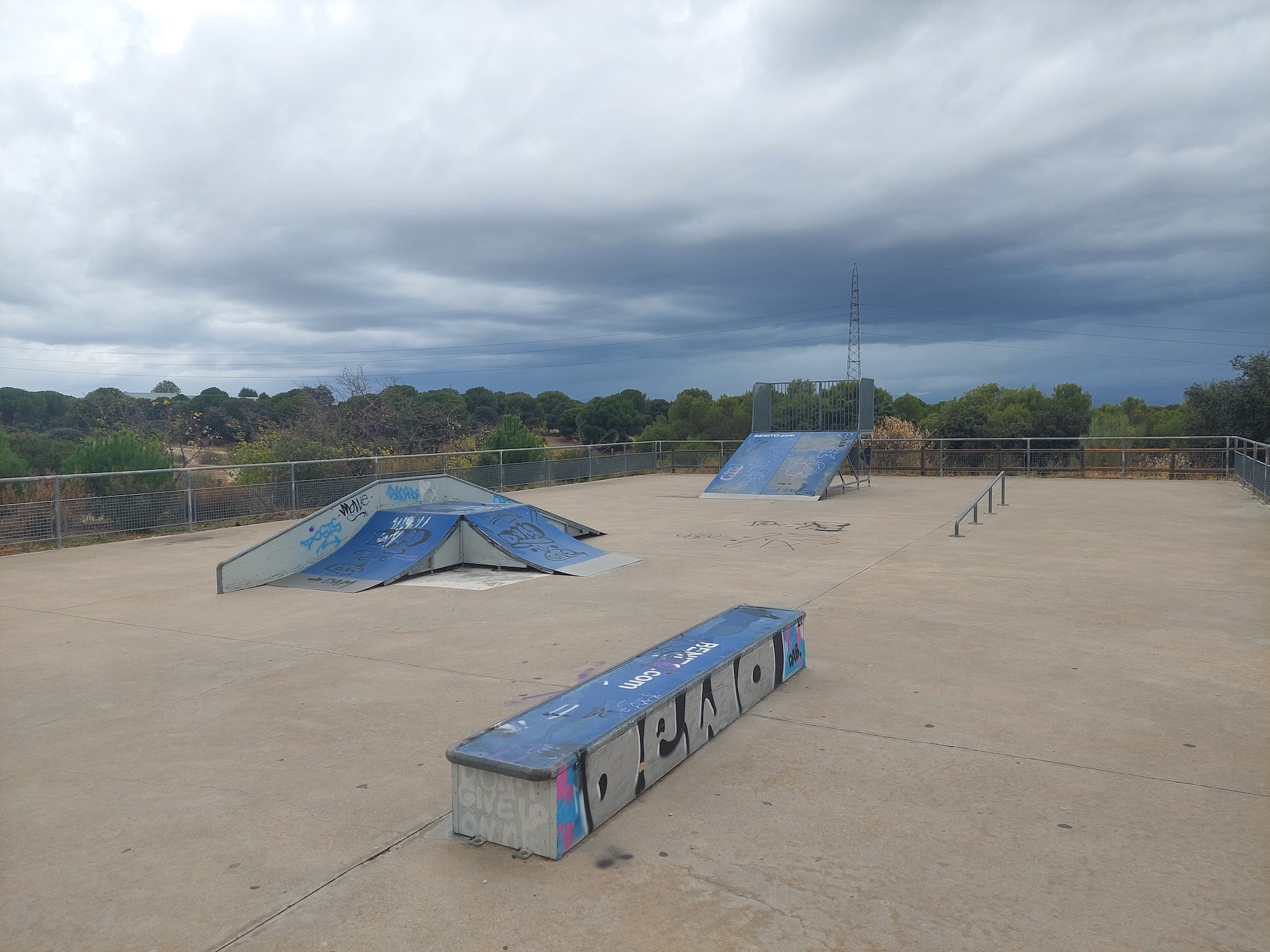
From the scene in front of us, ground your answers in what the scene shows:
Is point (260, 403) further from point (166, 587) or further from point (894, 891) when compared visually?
point (894, 891)

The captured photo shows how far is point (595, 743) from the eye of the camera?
3.50 metres

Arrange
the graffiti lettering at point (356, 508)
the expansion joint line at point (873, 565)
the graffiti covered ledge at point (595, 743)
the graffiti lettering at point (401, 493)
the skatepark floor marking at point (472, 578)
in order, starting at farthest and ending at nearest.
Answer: the graffiti lettering at point (401, 493)
the graffiti lettering at point (356, 508)
the skatepark floor marking at point (472, 578)
the expansion joint line at point (873, 565)
the graffiti covered ledge at point (595, 743)

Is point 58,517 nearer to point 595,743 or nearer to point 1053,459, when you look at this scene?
point 595,743

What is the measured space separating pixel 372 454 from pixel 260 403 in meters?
8.94

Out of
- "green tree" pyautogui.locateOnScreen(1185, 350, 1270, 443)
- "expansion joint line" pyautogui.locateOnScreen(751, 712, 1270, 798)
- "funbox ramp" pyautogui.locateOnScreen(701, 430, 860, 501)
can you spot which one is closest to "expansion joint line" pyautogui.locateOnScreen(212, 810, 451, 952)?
"expansion joint line" pyautogui.locateOnScreen(751, 712, 1270, 798)

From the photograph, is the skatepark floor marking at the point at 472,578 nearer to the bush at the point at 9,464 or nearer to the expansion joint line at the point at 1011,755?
the expansion joint line at the point at 1011,755

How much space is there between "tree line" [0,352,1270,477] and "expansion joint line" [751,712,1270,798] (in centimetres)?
1460

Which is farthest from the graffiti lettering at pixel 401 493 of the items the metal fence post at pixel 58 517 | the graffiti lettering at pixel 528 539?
the metal fence post at pixel 58 517

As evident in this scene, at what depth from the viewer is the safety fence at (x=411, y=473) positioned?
1280 cm

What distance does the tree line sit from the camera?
18555 mm

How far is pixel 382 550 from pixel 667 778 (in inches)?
276

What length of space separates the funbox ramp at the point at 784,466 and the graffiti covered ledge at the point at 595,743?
13.9 m

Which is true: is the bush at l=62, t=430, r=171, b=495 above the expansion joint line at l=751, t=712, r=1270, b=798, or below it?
above

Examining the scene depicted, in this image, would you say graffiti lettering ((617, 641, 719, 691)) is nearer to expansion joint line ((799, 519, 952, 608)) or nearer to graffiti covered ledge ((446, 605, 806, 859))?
graffiti covered ledge ((446, 605, 806, 859))
